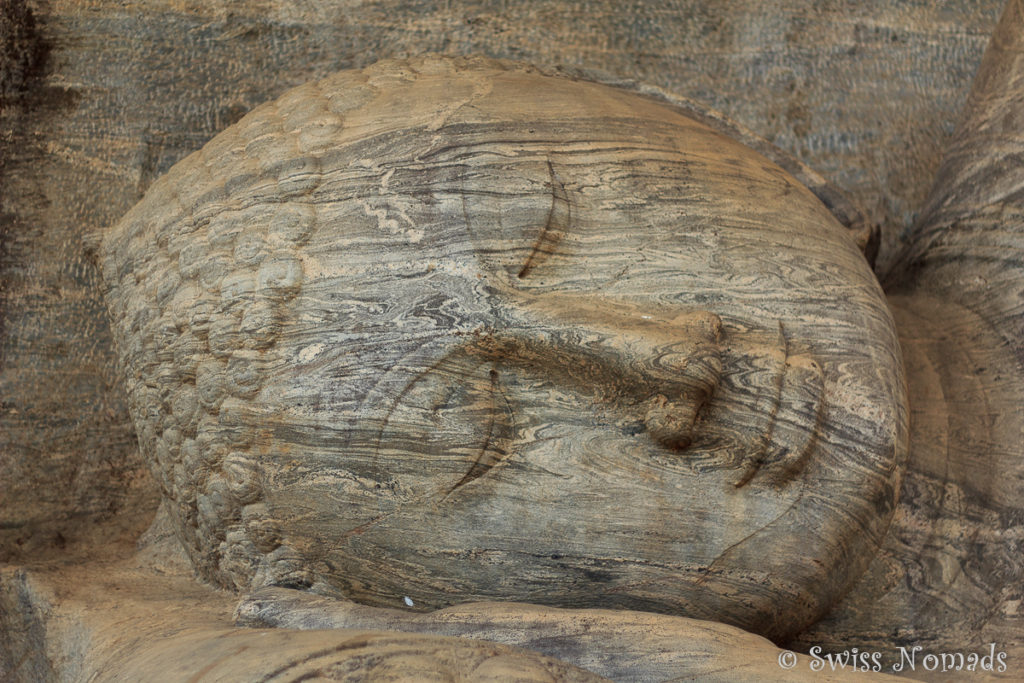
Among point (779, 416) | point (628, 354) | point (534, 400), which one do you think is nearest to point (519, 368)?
point (534, 400)

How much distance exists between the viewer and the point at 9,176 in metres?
2.10

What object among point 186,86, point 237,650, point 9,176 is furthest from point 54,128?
point 237,650

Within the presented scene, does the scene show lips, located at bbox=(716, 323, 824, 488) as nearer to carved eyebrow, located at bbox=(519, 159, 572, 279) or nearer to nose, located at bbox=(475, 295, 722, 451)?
nose, located at bbox=(475, 295, 722, 451)

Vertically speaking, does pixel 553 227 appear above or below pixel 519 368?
above

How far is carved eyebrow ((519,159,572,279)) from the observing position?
4.70 ft

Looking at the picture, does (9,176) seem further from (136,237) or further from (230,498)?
(230,498)

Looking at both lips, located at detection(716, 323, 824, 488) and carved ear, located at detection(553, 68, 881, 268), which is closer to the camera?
lips, located at detection(716, 323, 824, 488)

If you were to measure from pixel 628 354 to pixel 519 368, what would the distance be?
16 centimetres

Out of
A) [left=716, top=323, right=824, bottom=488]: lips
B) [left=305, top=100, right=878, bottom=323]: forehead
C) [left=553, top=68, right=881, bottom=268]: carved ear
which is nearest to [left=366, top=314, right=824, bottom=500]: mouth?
[left=716, top=323, right=824, bottom=488]: lips

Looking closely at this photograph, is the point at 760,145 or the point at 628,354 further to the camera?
the point at 760,145

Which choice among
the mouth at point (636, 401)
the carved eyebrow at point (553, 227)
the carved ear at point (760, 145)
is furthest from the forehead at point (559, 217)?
the carved ear at point (760, 145)

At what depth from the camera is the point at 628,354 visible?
53.8 inches

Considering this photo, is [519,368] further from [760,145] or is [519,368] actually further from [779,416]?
[760,145]

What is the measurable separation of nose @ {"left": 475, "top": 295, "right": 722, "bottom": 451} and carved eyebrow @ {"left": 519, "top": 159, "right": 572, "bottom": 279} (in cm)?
6
